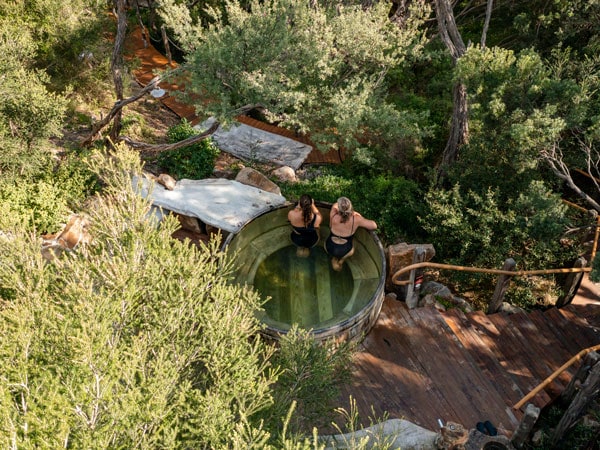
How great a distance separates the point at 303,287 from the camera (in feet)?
27.4

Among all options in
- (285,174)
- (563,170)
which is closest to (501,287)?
(563,170)

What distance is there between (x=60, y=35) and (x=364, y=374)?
36.0 ft

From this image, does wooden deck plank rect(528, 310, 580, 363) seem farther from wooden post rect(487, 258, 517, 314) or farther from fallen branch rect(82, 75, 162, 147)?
fallen branch rect(82, 75, 162, 147)

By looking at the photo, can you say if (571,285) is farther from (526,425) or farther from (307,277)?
(307,277)

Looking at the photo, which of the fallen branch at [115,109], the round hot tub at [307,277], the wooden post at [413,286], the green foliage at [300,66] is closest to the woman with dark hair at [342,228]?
the round hot tub at [307,277]

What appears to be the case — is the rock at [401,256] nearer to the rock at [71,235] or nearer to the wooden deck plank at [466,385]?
the wooden deck plank at [466,385]

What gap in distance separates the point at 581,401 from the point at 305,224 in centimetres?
501

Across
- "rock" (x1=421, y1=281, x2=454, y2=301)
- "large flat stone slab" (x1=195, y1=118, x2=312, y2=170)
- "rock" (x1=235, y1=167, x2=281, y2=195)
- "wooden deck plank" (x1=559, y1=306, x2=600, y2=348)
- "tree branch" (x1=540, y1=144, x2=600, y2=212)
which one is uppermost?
"tree branch" (x1=540, y1=144, x2=600, y2=212)

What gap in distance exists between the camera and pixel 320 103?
9.49 metres

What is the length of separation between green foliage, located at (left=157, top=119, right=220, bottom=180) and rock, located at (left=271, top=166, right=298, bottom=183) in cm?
172

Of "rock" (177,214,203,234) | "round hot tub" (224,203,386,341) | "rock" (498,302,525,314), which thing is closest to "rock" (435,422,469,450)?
"round hot tub" (224,203,386,341)

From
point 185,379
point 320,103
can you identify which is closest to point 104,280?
point 185,379

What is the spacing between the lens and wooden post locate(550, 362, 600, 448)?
18.5 feet

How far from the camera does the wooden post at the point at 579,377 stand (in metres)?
6.09
